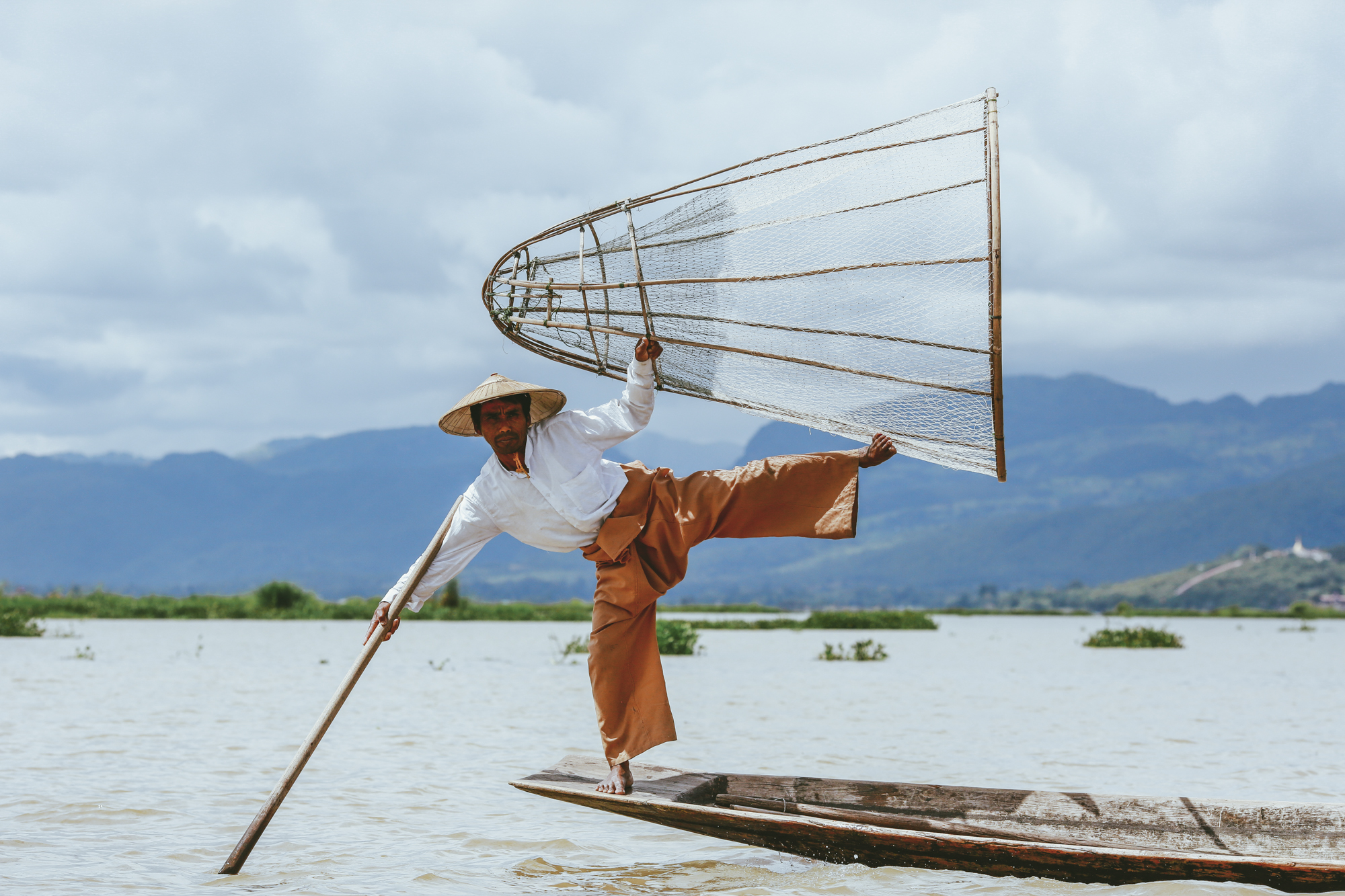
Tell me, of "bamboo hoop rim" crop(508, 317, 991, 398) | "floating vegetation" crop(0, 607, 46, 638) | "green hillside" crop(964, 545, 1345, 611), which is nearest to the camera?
"bamboo hoop rim" crop(508, 317, 991, 398)

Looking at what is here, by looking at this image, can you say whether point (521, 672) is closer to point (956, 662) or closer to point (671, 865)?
point (956, 662)

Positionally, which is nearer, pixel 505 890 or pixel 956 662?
pixel 505 890

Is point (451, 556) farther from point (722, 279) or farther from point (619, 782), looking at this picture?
point (722, 279)

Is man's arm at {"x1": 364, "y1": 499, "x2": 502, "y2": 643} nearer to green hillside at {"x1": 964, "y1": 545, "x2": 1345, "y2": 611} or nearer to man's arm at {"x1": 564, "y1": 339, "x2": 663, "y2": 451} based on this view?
man's arm at {"x1": 564, "y1": 339, "x2": 663, "y2": 451}

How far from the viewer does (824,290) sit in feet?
15.7

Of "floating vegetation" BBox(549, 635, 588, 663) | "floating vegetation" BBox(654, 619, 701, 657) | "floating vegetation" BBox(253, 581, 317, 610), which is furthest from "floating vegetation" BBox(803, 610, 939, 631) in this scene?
"floating vegetation" BBox(253, 581, 317, 610)

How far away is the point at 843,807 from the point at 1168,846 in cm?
141

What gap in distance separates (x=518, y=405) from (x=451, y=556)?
32.8 inches

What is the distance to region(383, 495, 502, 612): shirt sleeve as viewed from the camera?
5.04m

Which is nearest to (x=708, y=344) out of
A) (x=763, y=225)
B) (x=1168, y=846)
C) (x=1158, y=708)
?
(x=763, y=225)

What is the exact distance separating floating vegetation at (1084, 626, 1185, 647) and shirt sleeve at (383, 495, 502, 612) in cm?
2019

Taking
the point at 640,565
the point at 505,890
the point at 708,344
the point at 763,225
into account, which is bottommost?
the point at 505,890

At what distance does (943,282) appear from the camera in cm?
447

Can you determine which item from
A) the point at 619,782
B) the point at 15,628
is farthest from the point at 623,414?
the point at 15,628
